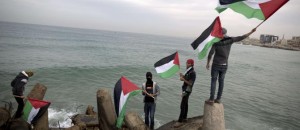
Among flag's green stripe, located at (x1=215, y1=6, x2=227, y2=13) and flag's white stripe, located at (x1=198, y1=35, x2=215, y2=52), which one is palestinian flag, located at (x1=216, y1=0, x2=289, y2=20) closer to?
flag's green stripe, located at (x1=215, y1=6, x2=227, y2=13)

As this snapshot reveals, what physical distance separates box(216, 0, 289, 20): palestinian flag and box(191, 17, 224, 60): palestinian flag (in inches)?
17.4

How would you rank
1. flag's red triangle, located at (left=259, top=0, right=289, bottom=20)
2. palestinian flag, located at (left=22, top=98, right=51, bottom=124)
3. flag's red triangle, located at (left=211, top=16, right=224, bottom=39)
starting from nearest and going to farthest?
flag's red triangle, located at (left=259, top=0, right=289, bottom=20), flag's red triangle, located at (left=211, top=16, right=224, bottom=39), palestinian flag, located at (left=22, top=98, right=51, bottom=124)

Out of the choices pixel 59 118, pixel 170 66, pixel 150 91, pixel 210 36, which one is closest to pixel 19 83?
pixel 150 91

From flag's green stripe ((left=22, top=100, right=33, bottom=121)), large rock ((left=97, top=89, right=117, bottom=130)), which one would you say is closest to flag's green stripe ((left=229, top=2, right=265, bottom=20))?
large rock ((left=97, top=89, right=117, bottom=130))

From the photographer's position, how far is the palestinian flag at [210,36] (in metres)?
6.63

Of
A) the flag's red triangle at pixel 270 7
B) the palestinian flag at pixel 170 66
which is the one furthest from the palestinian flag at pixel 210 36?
the palestinian flag at pixel 170 66

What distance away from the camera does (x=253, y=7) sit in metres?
6.16

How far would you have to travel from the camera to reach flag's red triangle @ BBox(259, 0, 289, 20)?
5.59 meters

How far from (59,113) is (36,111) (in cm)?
750

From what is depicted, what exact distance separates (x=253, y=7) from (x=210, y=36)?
1364mm

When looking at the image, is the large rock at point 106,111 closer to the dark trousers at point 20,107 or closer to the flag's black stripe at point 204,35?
the dark trousers at point 20,107

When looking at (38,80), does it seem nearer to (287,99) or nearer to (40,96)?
(40,96)

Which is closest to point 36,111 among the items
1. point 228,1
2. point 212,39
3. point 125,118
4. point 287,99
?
point 125,118

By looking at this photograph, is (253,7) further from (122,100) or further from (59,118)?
(59,118)
